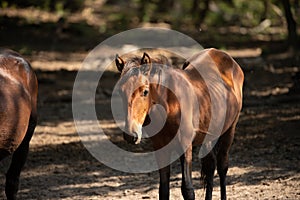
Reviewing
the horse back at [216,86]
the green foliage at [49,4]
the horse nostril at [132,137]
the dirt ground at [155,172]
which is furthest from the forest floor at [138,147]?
the green foliage at [49,4]

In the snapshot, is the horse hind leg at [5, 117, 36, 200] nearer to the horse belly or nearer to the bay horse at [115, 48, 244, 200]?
the horse belly

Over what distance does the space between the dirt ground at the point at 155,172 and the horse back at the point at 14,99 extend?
1096mm

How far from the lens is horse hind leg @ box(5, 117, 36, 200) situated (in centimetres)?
683

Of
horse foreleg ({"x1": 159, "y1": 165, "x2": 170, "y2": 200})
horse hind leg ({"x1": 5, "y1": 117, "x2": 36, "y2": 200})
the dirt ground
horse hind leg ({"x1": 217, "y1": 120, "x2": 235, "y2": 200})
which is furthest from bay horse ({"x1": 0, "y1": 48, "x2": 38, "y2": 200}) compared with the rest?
horse hind leg ({"x1": 217, "y1": 120, "x2": 235, "y2": 200})

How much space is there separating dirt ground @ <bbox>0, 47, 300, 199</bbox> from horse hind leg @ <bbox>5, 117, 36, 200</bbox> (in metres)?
0.39

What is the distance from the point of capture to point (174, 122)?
554 centimetres

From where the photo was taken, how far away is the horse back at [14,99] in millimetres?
6270

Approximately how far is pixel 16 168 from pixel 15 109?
33.4 inches

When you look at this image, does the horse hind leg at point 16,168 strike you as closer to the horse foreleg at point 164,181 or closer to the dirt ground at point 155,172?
the dirt ground at point 155,172

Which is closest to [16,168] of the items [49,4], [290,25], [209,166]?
[209,166]

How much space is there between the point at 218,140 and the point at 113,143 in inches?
126

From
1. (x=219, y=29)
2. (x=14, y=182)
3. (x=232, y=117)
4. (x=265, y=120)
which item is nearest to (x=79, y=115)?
(x=265, y=120)

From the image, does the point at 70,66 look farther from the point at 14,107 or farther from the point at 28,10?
the point at 14,107

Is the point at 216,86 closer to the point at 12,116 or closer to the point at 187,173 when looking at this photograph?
the point at 187,173
